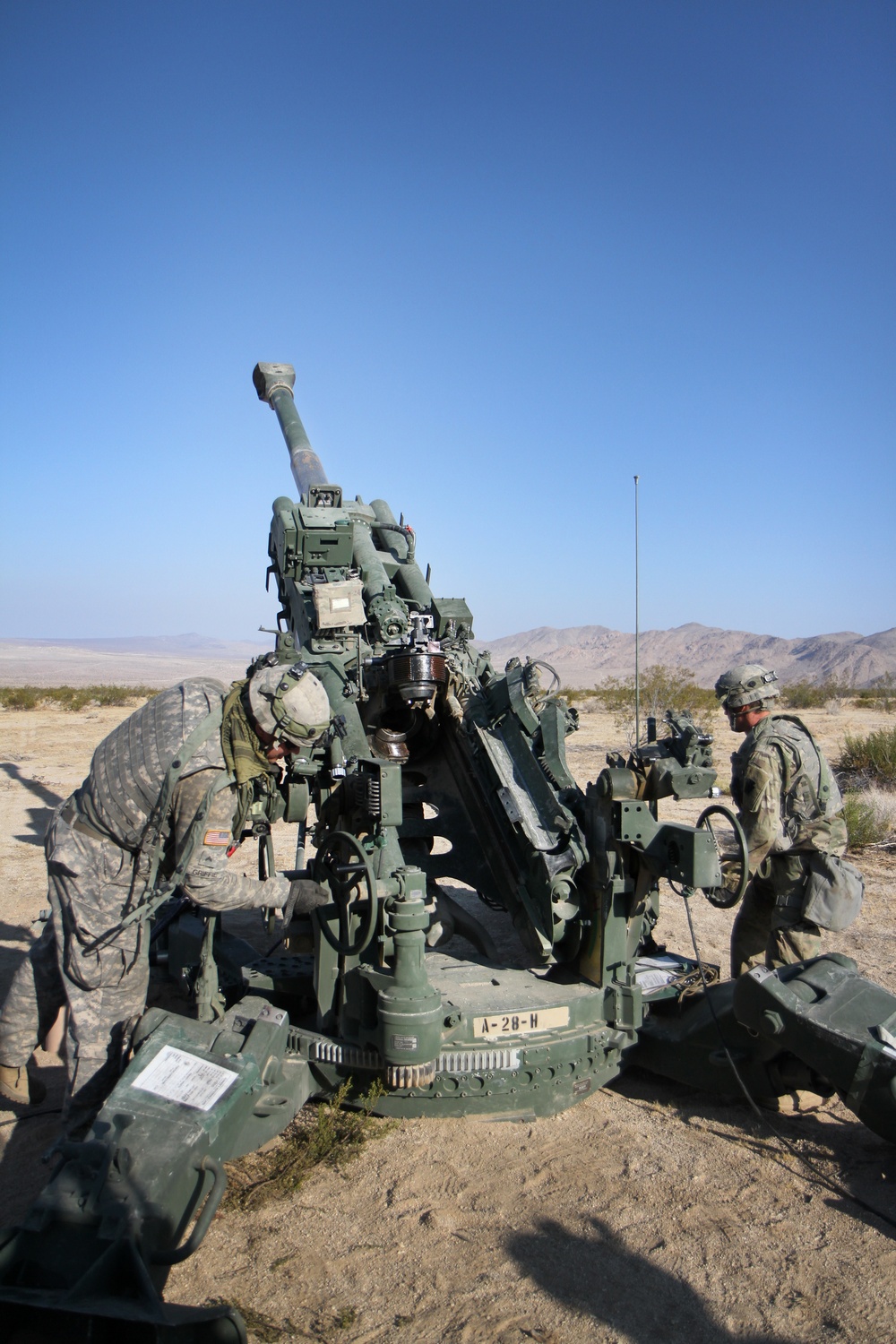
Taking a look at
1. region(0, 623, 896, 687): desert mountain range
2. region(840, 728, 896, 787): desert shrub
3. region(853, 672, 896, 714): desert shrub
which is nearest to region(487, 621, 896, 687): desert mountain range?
region(0, 623, 896, 687): desert mountain range

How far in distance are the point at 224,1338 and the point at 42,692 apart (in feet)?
100

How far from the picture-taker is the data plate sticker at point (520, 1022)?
4004 millimetres

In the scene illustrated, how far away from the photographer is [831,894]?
4738 mm

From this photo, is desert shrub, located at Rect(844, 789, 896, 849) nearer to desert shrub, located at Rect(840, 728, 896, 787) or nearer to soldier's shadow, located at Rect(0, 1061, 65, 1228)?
desert shrub, located at Rect(840, 728, 896, 787)

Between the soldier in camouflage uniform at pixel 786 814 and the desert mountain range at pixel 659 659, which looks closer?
the soldier in camouflage uniform at pixel 786 814

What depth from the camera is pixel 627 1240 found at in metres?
3.39

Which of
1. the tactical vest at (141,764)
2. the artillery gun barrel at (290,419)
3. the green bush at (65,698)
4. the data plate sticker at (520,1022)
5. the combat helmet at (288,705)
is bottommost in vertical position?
the data plate sticker at (520,1022)

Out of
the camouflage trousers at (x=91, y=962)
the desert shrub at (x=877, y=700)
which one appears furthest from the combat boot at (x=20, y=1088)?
the desert shrub at (x=877, y=700)

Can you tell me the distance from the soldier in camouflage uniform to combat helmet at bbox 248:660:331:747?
230 cm

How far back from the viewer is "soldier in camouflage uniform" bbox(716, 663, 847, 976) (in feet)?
15.8

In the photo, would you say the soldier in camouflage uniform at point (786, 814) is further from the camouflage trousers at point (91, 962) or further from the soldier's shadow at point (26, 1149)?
the soldier's shadow at point (26, 1149)

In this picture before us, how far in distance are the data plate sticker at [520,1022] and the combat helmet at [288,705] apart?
146cm

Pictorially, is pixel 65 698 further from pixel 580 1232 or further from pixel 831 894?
pixel 580 1232

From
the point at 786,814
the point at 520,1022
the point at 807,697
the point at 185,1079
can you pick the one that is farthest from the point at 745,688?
the point at 807,697
